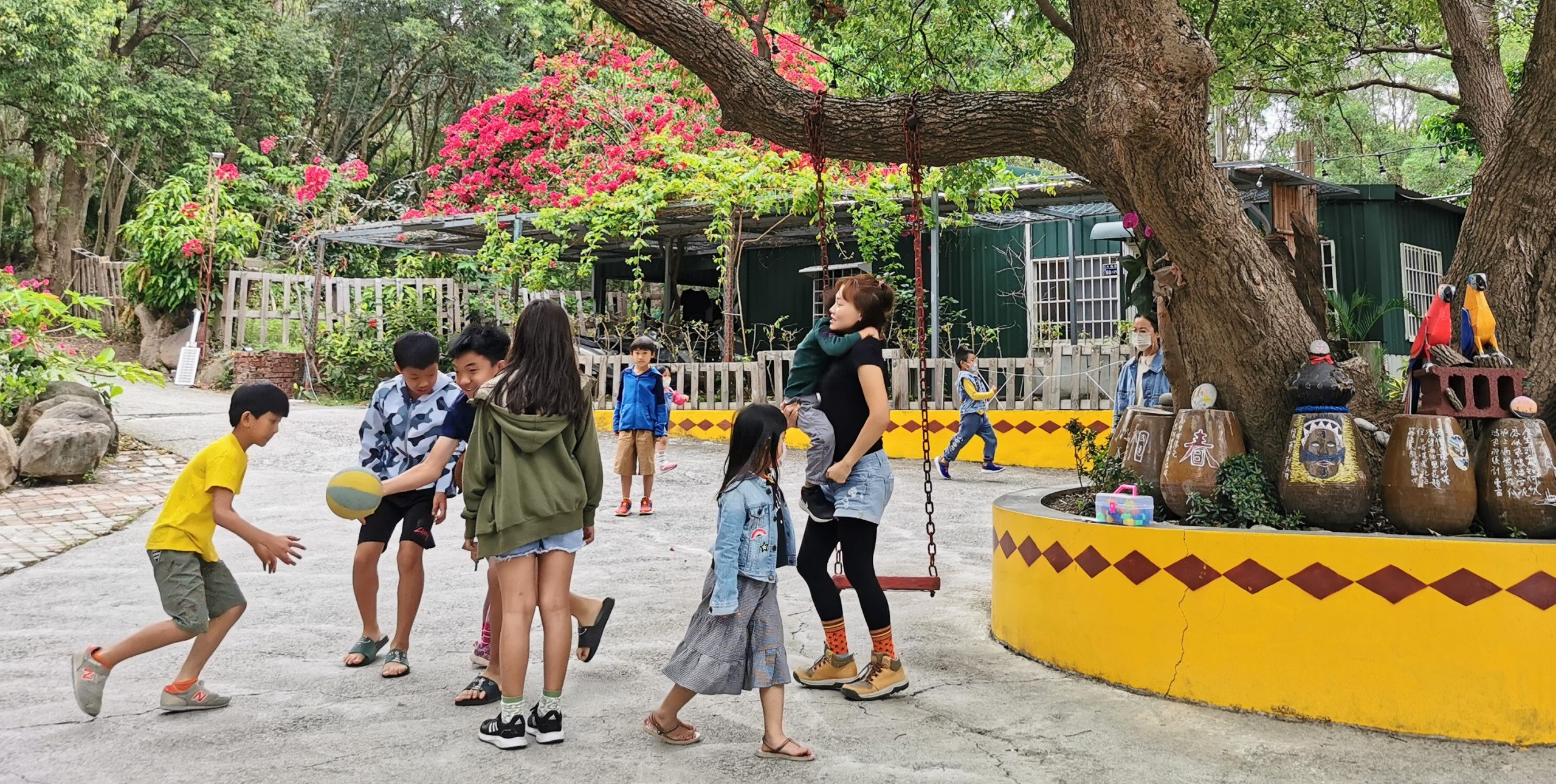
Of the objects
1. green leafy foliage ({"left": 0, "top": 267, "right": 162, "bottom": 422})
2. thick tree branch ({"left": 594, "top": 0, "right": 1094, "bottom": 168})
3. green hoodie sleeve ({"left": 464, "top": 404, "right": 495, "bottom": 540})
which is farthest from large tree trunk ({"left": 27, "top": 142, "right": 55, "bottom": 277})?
green hoodie sleeve ({"left": 464, "top": 404, "right": 495, "bottom": 540})

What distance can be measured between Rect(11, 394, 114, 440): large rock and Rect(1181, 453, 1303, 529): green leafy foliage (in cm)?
990

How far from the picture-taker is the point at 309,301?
62.9 feet

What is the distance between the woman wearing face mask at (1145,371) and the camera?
7480mm

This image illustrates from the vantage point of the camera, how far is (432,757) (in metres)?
3.58

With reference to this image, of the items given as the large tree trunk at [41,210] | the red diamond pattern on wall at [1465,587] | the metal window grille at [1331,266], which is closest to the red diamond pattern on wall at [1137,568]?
the red diamond pattern on wall at [1465,587]

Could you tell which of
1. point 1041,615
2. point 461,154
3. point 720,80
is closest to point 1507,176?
point 1041,615

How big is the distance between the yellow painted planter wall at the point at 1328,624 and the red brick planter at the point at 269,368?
633 inches

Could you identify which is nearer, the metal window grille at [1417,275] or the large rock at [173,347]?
Answer: the metal window grille at [1417,275]

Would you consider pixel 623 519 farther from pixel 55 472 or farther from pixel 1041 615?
pixel 55 472

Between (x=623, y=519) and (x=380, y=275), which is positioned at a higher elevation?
(x=380, y=275)

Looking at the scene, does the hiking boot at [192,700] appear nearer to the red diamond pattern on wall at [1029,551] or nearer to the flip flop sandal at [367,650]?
the flip flop sandal at [367,650]

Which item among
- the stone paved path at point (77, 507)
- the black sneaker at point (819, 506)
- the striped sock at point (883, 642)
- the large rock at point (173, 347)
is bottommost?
the striped sock at point (883, 642)

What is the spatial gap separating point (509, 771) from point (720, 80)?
133 inches

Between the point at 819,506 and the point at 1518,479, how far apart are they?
267 centimetres
